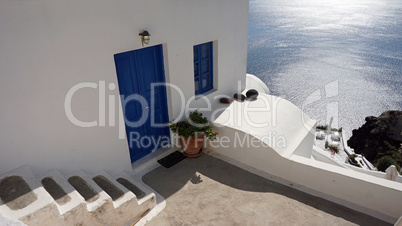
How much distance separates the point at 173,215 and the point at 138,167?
146 centimetres

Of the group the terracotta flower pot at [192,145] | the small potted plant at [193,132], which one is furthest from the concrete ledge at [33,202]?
the terracotta flower pot at [192,145]

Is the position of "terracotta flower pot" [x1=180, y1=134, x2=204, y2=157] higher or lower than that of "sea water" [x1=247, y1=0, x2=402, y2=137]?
higher

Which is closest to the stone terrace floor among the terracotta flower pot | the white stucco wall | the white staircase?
the terracotta flower pot

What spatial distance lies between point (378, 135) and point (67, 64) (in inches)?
1536

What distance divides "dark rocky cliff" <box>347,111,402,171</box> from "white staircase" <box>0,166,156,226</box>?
1400 inches

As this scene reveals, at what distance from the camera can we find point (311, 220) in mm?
4184

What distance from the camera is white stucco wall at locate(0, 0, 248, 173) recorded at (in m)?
3.49

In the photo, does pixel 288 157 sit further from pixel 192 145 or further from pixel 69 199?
pixel 69 199

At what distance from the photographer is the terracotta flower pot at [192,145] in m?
5.75

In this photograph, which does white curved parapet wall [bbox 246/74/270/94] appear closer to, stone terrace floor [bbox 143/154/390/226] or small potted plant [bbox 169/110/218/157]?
small potted plant [bbox 169/110/218/157]

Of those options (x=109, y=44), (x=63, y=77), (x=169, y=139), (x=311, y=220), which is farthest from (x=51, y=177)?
(x=311, y=220)

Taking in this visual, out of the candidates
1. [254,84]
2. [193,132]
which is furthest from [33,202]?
[254,84]

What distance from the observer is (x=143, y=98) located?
5.39 metres

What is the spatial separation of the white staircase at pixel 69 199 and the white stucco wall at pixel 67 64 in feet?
0.81
